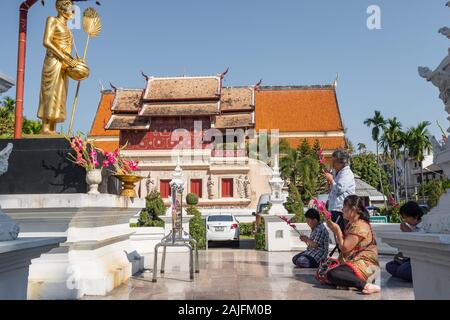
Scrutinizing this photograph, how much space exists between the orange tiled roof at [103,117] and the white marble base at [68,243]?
34910 millimetres

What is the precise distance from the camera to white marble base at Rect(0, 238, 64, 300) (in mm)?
2274

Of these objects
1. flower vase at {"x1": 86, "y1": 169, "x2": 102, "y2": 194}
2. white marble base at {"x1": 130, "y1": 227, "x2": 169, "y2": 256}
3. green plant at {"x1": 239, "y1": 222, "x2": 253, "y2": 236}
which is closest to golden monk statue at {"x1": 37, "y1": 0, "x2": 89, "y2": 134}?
flower vase at {"x1": 86, "y1": 169, "x2": 102, "y2": 194}

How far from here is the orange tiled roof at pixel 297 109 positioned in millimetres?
37938

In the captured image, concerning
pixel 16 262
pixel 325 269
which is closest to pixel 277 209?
pixel 325 269

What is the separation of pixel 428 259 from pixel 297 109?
38275mm

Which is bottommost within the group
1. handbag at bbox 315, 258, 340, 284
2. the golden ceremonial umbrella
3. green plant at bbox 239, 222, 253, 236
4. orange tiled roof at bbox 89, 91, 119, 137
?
green plant at bbox 239, 222, 253, 236

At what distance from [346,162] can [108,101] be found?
3965 cm

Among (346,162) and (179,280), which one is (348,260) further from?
(179,280)

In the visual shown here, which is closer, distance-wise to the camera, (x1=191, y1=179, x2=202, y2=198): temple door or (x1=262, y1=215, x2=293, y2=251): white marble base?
(x1=262, y1=215, x2=293, y2=251): white marble base

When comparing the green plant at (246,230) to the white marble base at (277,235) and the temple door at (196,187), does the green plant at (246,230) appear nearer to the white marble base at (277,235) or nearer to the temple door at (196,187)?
the white marble base at (277,235)

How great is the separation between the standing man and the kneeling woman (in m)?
0.85

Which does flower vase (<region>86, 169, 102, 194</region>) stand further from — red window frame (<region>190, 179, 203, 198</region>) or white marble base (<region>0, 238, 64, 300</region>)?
red window frame (<region>190, 179, 203, 198</region>)

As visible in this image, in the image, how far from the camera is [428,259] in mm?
2516
